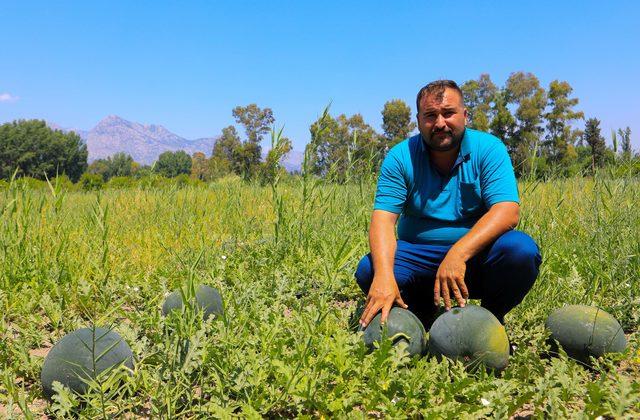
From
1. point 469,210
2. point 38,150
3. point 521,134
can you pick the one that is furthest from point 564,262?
point 38,150

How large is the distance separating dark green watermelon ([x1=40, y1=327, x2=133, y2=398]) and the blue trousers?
1.40 metres

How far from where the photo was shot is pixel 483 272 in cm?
275

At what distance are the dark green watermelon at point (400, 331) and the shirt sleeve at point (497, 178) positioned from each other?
2.71 ft

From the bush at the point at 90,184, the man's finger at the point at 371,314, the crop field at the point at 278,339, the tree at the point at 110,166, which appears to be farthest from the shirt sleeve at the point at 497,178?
the tree at the point at 110,166

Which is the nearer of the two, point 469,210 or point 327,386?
point 327,386

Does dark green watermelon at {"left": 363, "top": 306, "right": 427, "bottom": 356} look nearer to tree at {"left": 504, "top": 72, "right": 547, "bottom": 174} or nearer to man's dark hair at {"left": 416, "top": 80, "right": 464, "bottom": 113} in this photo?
man's dark hair at {"left": 416, "top": 80, "right": 464, "bottom": 113}

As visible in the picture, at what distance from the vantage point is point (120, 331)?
2.52 metres

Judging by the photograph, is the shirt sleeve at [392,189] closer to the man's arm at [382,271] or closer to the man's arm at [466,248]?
the man's arm at [382,271]

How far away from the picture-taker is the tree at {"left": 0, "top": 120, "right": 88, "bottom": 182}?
7131 cm

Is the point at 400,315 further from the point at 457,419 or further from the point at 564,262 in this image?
the point at 564,262

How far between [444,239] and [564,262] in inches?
64.9

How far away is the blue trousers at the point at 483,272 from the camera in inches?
101

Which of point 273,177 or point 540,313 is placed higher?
point 273,177

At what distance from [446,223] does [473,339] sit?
80 centimetres
